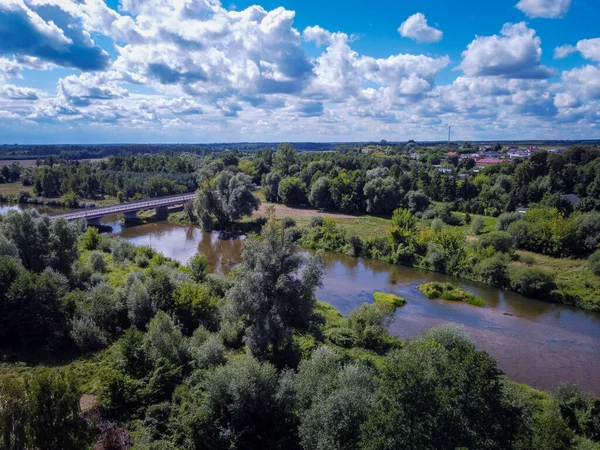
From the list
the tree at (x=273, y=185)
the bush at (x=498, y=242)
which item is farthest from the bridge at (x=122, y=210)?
the bush at (x=498, y=242)

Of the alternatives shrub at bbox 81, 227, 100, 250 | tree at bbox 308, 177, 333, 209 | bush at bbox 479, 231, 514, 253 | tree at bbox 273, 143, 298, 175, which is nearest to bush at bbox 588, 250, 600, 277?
bush at bbox 479, 231, 514, 253

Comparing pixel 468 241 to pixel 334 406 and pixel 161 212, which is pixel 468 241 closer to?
pixel 334 406

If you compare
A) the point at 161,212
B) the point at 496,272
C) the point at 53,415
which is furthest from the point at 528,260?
the point at 161,212

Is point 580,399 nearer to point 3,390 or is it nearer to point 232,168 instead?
point 3,390

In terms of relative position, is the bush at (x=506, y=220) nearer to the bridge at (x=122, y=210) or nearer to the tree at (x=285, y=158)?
the tree at (x=285, y=158)

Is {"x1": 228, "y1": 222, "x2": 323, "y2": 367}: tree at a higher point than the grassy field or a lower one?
higher

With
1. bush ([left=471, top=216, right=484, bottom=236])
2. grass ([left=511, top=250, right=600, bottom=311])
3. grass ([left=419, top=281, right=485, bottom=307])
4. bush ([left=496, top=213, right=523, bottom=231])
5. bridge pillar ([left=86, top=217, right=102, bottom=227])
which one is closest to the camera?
grass ([left=511, top=250, right=600, bottom=311])

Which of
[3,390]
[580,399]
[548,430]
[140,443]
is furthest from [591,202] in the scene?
[3,390]

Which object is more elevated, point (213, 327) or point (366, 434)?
point (366, 434)

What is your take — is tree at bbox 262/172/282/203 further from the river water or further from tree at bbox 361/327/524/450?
tree at bbox 361/327/524/450
